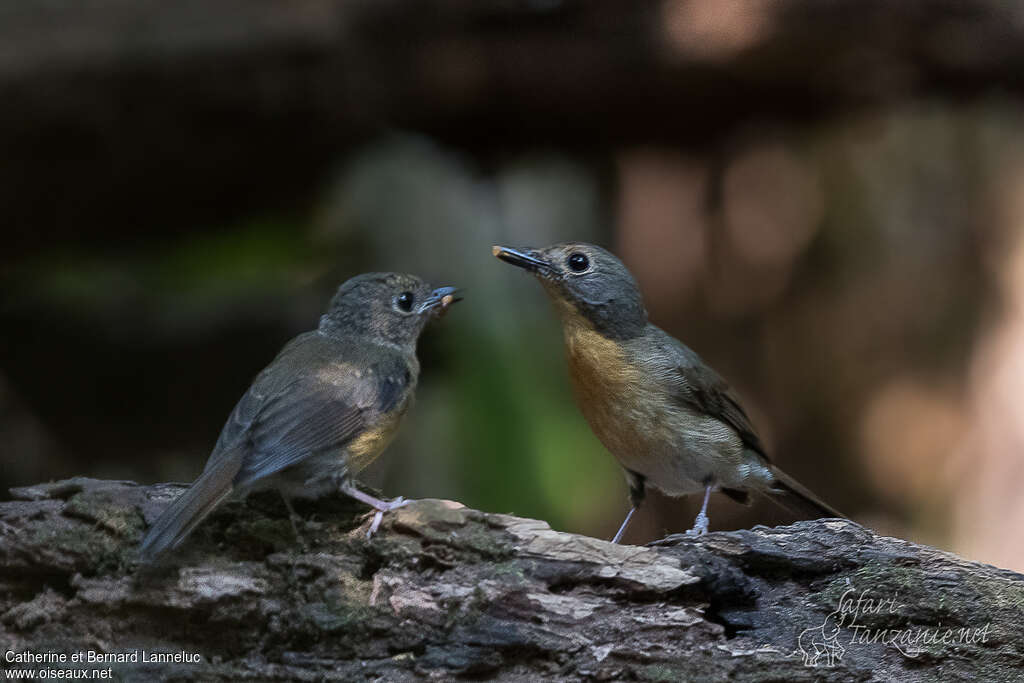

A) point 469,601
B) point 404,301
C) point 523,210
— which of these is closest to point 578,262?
point 404,301

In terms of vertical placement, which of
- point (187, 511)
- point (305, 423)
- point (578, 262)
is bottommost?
point (187, 511)

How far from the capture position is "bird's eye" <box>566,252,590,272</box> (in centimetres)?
411

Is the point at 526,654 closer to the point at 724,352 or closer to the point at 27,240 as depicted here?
the point at 724,352

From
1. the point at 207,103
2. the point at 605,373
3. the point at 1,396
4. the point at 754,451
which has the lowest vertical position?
the point at 1,396

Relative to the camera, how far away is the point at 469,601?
3.24 m

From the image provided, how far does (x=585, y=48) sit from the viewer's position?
6352 millimetres

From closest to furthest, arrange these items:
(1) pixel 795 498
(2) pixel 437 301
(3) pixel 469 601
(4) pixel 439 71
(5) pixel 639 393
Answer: (3) pixel 469 601
(5) pixel 639 393
(2) pixel 437 301
(1) pixel 795 498
(4) pixel 439 71

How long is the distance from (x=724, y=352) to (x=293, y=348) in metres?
3.72

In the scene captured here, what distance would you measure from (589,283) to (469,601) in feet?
4.71

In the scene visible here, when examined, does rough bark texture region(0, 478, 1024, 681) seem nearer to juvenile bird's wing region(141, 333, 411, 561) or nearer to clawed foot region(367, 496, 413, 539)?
clawed foot region(367, 496, 413, 539)

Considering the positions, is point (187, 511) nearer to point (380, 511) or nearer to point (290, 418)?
point (290, 418)

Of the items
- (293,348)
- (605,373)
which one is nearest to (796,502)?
(605,373)

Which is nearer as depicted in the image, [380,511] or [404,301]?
[380,511]

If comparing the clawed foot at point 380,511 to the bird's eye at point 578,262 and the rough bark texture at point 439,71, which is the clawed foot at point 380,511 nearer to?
the bird's eye at point 578,262
